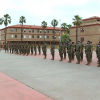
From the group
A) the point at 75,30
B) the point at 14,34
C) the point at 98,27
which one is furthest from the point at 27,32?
the point at 98,27

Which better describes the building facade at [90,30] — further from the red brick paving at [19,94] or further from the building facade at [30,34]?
the red brick paving at [19,94]

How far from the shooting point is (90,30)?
1625 inches

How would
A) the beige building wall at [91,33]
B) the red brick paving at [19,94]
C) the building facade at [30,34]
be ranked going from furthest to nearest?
the building facade at [30,34]
the beige building wall at [91,33]
the red brick paving at [19,94]

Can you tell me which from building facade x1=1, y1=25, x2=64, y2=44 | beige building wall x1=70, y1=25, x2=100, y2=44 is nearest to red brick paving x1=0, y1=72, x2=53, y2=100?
beige building wall x1=70, y1=25, x2=100, y2=44

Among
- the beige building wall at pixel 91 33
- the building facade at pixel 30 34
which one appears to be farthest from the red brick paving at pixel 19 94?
the building facade at pixel 30 34

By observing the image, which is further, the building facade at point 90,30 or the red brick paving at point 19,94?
the building facade at point 90,30

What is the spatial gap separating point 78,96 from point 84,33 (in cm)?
4013

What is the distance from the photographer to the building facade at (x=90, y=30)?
4028 centimetres

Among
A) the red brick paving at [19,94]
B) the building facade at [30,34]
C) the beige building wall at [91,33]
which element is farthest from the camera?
the building facade at [30,34]

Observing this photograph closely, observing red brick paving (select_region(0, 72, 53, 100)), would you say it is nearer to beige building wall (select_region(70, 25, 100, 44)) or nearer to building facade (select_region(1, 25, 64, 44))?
beige building wall (select_region(70, 25, 100, 44))

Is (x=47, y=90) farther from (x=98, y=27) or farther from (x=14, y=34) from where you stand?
(x=14, y=34)

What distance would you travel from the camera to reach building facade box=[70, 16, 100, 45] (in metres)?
40.3

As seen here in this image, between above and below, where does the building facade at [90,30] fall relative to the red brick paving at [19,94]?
above

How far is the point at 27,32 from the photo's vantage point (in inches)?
2437
